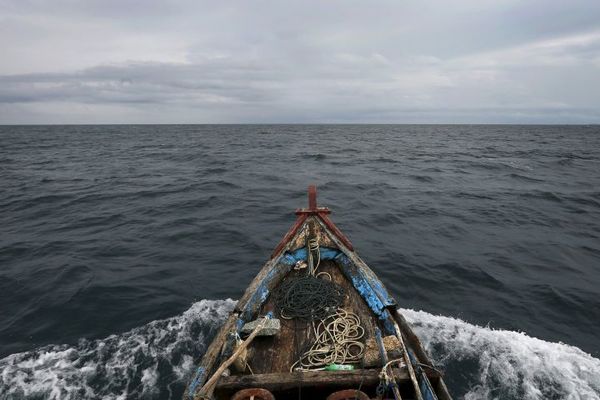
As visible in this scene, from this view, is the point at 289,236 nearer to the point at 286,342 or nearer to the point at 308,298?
the point at 308,298

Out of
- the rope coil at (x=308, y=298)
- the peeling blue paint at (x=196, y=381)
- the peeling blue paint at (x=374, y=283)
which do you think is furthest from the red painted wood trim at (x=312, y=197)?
the peeling blue paint at (x=196, y=381)

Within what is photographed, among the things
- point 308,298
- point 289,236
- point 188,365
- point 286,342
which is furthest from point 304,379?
point 289,236

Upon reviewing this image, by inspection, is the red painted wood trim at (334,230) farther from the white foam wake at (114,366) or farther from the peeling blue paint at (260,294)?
the white foam wake at (114,366)

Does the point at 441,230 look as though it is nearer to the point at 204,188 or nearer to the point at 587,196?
the point at 587,196

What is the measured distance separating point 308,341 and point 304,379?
114 centimetres

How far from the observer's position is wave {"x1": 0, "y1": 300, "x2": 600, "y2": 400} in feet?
21.2

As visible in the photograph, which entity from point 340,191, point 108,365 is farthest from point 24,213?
point 340,191

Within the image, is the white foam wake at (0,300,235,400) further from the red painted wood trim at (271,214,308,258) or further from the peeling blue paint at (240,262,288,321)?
the red painted wood trim at (271,214,308,258)

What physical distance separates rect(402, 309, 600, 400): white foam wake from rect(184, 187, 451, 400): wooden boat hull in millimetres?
2296

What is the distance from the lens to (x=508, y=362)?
281 inches

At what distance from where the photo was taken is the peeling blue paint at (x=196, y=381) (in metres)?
4.26

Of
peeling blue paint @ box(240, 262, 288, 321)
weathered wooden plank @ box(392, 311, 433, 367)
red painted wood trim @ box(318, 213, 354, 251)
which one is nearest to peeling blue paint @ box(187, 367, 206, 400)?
peeling blue paint @ box(240, 262, 288, 321)

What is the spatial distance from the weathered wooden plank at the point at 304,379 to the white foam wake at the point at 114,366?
2.73 meters

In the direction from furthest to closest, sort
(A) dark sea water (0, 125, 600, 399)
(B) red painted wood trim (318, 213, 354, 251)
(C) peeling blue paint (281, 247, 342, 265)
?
(B) red painted wood trim (318, 213, 354, 251) → (C) peeling blue paint (281, 247, 342, 265) → (A) dark sea water (0, 125, 600, 399)
